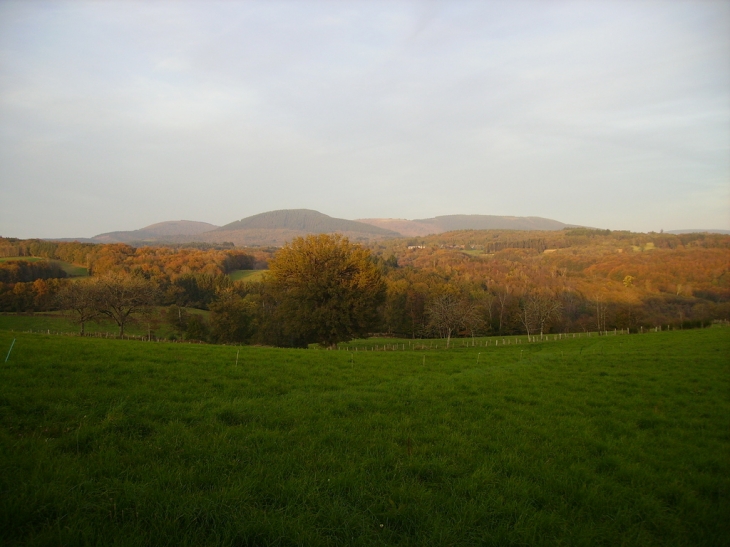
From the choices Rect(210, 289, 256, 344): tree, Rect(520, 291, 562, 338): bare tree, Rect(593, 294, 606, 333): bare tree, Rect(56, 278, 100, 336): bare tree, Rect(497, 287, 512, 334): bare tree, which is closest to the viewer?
Rect(56, 278, 100, 336): bare tree

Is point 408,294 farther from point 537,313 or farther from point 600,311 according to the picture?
point 600,311

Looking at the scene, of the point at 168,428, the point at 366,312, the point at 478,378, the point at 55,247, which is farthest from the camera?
the point at 55,247

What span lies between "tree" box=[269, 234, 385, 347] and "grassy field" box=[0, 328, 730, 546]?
25.4 metres

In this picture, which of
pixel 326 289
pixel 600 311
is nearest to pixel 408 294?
pixel 600 311

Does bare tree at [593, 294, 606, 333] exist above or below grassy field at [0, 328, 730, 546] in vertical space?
below

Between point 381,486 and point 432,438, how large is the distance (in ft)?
7.02

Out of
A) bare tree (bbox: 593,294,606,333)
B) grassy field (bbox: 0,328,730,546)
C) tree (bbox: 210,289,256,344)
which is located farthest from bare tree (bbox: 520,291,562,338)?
grassy field (bbox: 0,328,730,546)

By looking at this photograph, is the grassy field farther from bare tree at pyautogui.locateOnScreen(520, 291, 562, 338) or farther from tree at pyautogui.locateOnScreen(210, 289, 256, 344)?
bare tree at pyautogui.locateOnScreen(520, 291, 562, 338)

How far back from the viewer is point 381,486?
512 centimetres

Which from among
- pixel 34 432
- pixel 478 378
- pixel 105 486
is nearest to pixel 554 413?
pixel 478 378

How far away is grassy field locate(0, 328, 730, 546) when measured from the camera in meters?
4.13

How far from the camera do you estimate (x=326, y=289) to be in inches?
1443

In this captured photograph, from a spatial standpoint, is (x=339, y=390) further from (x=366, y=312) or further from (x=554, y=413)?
(x=366, y=312)

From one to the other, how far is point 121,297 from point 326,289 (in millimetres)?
25374
